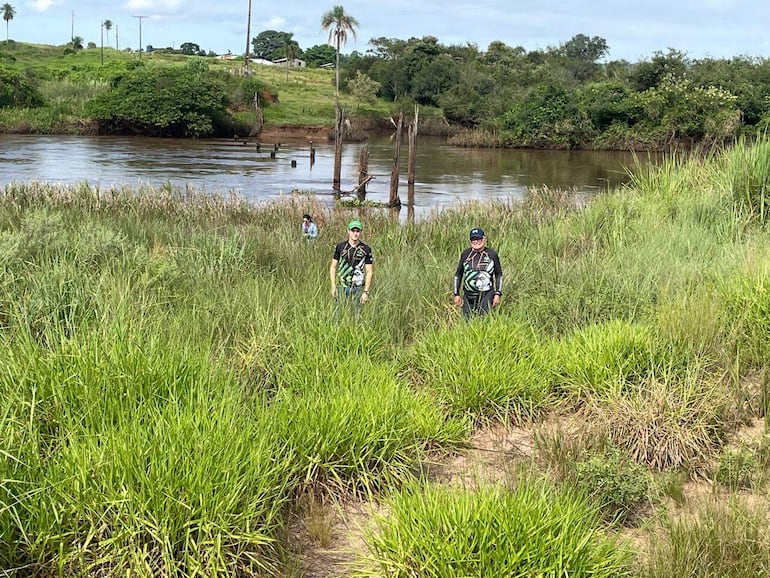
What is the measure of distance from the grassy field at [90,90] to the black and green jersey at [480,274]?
5581 cm

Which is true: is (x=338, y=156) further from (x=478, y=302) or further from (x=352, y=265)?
(x=478, y=302)

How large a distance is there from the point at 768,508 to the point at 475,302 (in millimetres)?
3717

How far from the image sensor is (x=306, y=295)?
24.8 ft

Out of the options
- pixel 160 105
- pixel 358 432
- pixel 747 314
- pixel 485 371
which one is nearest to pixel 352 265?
pixel 485 371

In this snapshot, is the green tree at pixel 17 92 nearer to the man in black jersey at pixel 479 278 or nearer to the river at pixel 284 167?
the river at pixel 284 167

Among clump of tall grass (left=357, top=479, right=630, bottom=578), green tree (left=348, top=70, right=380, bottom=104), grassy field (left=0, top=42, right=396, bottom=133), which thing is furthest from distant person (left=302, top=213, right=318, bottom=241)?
green tree (left=348, top=70, right=380, bottom=104)

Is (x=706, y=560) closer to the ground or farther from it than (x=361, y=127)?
closer to the ground

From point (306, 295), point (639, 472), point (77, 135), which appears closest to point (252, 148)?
point (77, 135)

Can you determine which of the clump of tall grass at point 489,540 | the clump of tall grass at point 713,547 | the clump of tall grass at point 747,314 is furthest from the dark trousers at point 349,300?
the clump of tall grass at point 713,547

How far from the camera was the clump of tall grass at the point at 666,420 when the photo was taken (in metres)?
5.26

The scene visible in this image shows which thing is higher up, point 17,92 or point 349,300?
point 17,92

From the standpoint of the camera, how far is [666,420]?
5402mm

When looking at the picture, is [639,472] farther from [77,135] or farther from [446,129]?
[446,129]

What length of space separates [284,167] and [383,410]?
38159 mm
